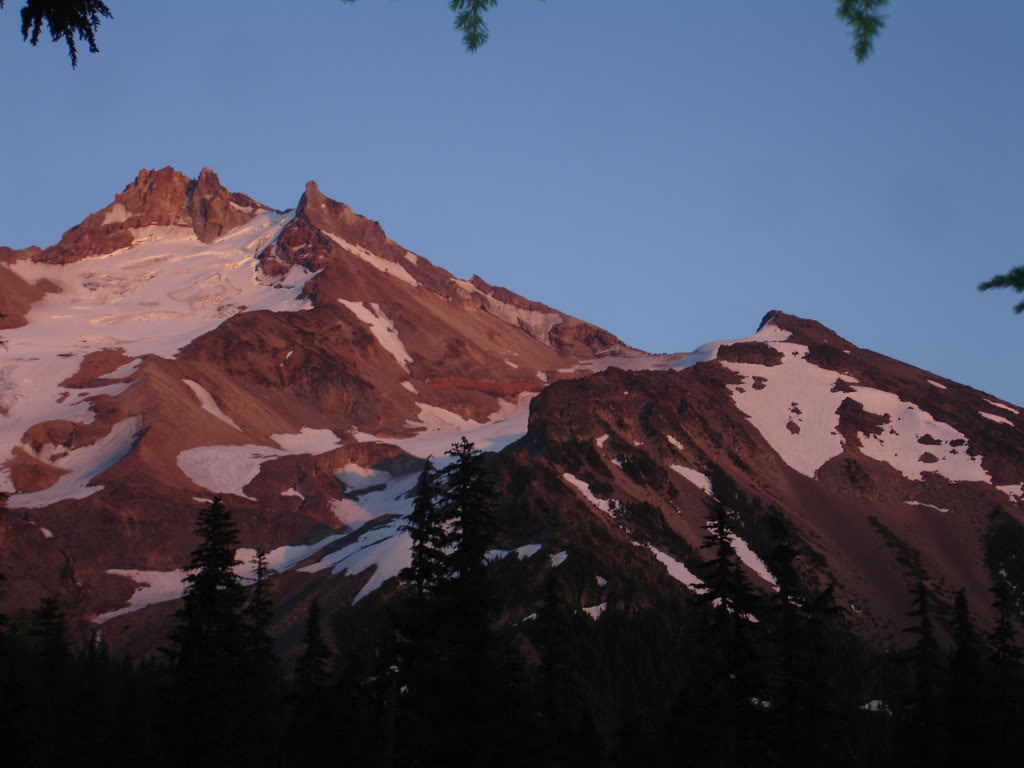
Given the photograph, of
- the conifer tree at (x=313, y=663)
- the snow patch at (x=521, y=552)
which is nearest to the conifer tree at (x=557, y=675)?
the conifer tree at (x=313, y=663)

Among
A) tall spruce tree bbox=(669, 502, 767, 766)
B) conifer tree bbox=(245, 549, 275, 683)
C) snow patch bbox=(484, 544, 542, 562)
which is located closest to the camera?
tall spruce tree bbox=(669, 502, 767, 766)

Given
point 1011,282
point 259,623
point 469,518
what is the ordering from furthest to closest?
point 259,623, point 469,518, point 1011,282

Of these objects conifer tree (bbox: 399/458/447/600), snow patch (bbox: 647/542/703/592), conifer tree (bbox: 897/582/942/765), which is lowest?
conifer tree (bbox: 897/582/942/765)

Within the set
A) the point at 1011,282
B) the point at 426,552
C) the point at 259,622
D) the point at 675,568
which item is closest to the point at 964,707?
the point at 426,552

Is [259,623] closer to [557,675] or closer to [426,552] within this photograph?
[557,675]

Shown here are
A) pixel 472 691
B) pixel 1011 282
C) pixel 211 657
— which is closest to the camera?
pixel 1011 282

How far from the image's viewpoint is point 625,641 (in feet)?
506

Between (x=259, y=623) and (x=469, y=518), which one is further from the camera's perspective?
(x=259, y=623)

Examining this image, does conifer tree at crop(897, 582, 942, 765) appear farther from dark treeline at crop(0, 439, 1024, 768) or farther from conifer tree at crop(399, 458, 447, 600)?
conifer tree at crop(399, 458, 447, 600)

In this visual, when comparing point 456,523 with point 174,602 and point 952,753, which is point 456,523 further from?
point 174,602

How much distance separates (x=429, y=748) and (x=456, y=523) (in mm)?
6254

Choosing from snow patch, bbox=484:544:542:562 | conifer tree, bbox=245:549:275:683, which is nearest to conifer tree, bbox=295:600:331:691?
conifer tree, bbox=245:549:275:683

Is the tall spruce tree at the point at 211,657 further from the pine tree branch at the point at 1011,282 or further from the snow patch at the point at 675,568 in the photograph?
the snow patch at the point at 675,568

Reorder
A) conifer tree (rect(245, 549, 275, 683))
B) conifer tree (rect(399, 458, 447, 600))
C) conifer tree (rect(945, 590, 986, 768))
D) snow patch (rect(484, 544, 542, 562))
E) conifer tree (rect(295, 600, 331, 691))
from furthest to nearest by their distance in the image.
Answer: snow patch (rect(484, 544, 542, 562))
conifer tree (rect(245, 549, 275, 683))
conifer tree (rect(295, 600, 331, 691))
conifer tree (rect(945, 590, 986, 768))
conifer tree (rect(399, 458, 447, 600))
